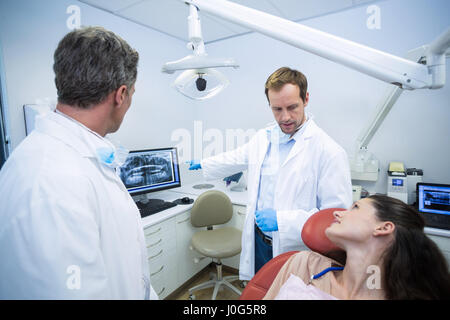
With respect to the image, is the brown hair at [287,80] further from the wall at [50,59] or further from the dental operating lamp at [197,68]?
the wall at [50,59]

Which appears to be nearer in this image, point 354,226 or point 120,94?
point 120,94

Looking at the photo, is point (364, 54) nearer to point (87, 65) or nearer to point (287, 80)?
point (287, 80)

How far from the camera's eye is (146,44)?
2191 millimetres

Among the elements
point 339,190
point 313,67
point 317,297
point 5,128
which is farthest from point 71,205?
point 313,67

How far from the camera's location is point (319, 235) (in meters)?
0.92

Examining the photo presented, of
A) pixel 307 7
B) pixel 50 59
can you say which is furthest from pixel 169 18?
pixel 307 7

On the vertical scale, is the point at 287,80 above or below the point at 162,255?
above

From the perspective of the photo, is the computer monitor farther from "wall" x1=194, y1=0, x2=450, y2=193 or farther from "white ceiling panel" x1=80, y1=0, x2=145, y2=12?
"white ceiling panel" x1=80, y1=0, x2=145, y2=12

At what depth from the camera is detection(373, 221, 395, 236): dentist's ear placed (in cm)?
78

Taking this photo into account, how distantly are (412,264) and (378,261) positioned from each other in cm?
10

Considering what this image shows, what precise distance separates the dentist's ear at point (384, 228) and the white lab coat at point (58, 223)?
2.69 feet

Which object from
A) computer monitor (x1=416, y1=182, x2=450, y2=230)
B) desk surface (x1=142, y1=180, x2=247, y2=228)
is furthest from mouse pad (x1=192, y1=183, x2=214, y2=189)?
computer monitor (x1=416, y1=182, x2=450, y2=230)

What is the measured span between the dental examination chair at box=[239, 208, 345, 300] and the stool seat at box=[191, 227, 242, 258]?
0.89 meters
